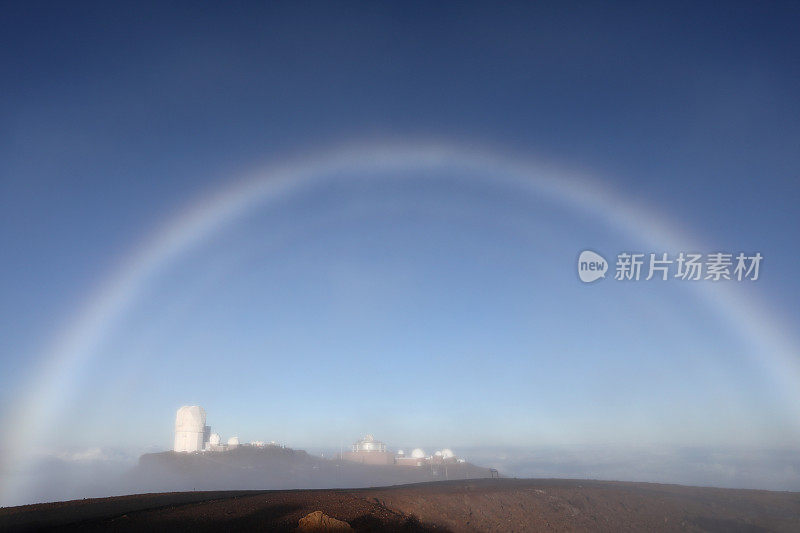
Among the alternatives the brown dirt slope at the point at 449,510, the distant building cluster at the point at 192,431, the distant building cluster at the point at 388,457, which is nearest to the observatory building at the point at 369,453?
the distant building cluster at the point at 388,457

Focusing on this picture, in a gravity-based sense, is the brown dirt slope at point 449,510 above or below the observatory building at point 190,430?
above

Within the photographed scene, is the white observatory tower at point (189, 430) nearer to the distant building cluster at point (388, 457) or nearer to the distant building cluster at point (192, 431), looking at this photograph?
the distant building cluster at point (192, 431)

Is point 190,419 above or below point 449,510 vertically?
below

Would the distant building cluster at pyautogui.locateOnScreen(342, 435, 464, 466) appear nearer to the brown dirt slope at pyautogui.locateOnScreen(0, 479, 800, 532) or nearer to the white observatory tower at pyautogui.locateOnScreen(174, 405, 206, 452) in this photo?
the white observatory tower at pyautogui.locateOnScreen(174, 405, 206, 452)

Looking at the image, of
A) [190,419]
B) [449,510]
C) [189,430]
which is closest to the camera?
[449,510]

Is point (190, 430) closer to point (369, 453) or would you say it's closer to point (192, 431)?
point (192, 431)

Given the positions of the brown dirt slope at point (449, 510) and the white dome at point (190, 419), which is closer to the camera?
the brown dirt slope at point (449, 510)

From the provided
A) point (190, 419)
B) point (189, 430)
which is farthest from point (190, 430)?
point (190, 419)

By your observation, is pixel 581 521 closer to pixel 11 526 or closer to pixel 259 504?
pixel 259 504
